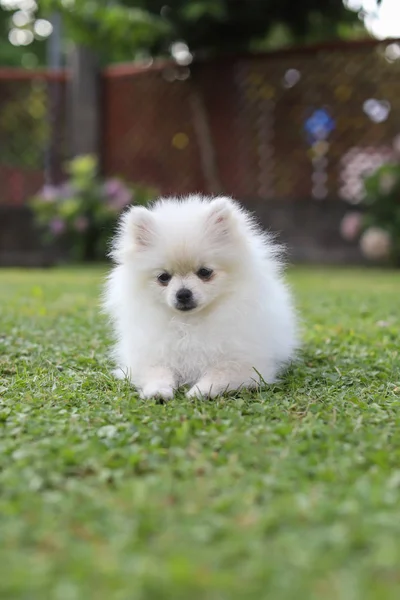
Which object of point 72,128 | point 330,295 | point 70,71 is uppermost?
point 70,71

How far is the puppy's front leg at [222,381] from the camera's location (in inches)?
109

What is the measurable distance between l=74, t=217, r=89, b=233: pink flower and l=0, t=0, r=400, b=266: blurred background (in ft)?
0.06

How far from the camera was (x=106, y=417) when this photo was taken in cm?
246

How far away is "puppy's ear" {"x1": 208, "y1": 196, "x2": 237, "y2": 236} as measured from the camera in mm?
3035

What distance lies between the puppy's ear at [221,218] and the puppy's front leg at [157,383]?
2.05ft

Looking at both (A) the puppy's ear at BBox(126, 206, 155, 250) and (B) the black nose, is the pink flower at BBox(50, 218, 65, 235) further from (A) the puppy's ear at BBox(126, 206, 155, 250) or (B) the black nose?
(B) the black nose

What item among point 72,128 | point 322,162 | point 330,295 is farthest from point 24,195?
point 330,295

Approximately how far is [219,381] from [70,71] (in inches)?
376

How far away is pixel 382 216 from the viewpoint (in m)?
9.12

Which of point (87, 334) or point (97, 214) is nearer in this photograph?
point (87, 334)

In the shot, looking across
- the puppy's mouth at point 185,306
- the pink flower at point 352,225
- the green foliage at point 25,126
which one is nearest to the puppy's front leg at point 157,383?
the puppy's mouth at point 185,306

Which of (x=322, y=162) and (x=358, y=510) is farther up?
(x=322, y=162)

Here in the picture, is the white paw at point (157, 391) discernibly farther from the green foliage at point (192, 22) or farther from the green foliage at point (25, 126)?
the green foliage at point (25, 126)

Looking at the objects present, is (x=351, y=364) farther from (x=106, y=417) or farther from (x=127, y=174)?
(x=127, y=174)
